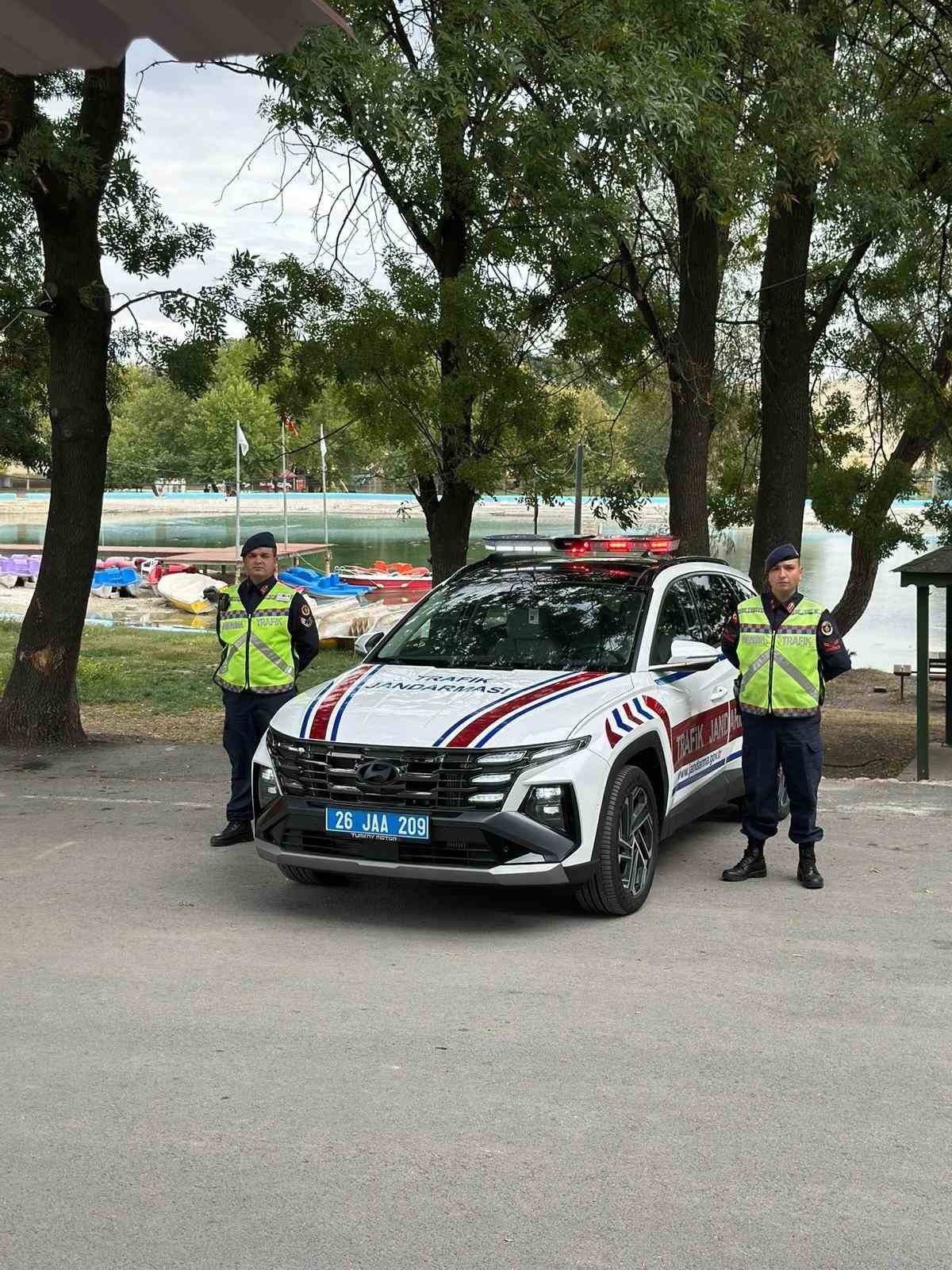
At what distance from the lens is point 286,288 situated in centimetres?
1434

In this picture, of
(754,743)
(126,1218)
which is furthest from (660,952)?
(126,1218)

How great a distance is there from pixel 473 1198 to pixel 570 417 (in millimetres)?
13072

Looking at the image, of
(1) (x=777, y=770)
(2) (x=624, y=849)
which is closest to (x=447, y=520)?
(1) (x=777, y=770)

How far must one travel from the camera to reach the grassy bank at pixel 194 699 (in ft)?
50.6

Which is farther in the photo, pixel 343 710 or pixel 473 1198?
pixel 343 710

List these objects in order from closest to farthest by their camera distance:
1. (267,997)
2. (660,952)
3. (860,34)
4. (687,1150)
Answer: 1. (687,1150)
2. (267,997)
3. (660,952)
4. (860,34)

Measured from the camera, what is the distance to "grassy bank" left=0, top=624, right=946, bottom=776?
15.4 metres

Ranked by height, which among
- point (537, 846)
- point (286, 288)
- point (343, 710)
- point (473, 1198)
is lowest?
point (473, 1198)

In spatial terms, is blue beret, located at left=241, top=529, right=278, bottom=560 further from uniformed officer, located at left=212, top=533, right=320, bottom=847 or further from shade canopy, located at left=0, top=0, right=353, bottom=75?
shade canopy, located at left=0, top=0, right=353, bottom=75

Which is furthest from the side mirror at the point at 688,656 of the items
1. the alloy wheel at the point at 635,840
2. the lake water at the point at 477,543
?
the lake water at the point at 477,543

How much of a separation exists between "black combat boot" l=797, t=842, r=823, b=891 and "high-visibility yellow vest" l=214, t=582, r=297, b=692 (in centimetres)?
297

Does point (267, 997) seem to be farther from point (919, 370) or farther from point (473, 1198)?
point (919, 370)

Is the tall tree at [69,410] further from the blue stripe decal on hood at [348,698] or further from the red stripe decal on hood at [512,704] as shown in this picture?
the red stripe decal on hood at [512,704]

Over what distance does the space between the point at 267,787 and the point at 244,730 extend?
1.48 metres
